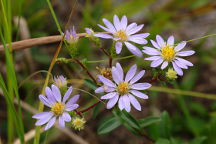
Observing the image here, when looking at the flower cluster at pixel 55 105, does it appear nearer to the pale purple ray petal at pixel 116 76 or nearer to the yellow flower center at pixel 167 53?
the pale purple ray petal at pixel 116 76

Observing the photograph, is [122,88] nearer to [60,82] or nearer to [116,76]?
[116,76]

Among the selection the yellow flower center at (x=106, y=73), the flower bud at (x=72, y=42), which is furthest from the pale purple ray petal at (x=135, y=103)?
the flower bud at (x=72, y=42)

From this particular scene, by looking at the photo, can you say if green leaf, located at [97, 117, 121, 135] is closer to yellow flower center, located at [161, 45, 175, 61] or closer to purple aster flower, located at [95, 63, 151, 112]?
purple aster flower, located at [95, 63, 151, 112]

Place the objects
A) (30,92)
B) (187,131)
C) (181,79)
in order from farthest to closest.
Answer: (181,79)
(187,131)
(30,92)

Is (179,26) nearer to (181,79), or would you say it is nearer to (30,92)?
(181,79)

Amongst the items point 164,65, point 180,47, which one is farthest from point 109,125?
point 180,47

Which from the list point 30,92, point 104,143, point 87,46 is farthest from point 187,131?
point 30,92

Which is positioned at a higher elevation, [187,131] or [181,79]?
[181,79]
